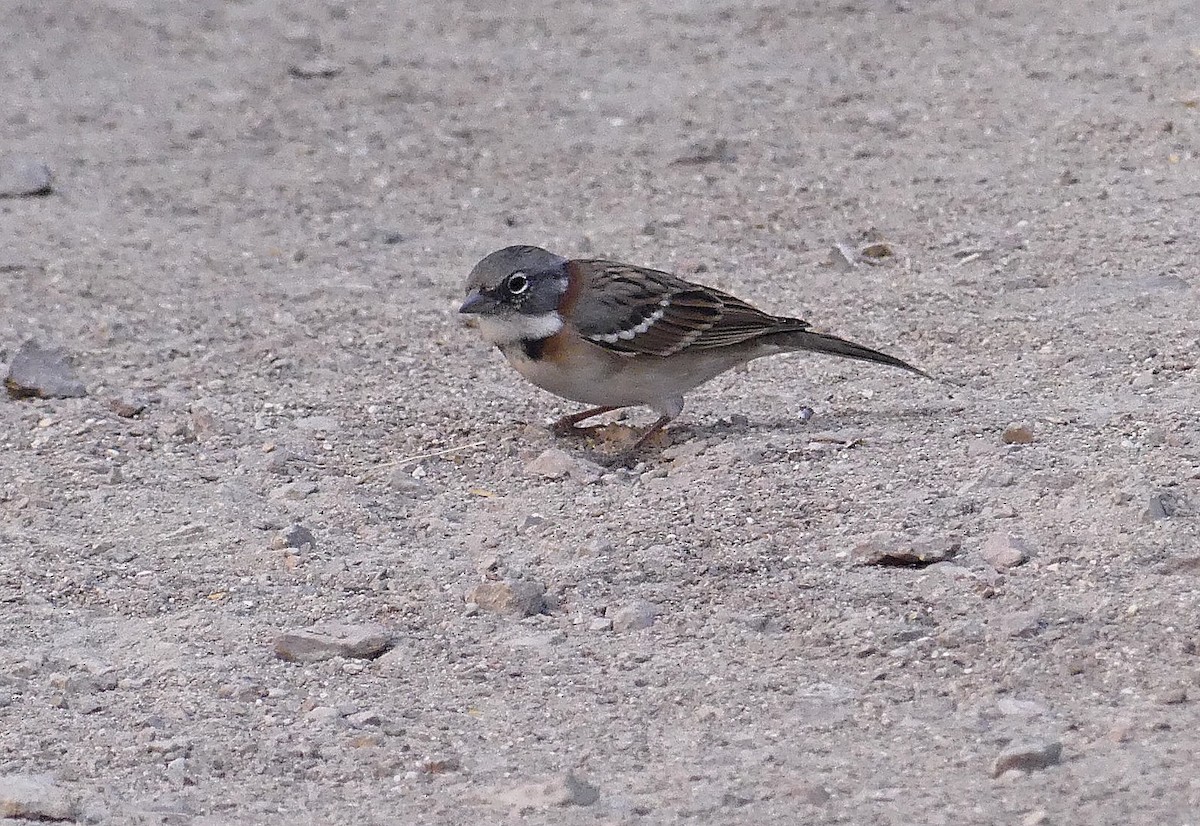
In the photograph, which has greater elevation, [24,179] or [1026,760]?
[1026,760]

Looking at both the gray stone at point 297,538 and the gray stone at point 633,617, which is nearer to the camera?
the gray stone at point 633,617

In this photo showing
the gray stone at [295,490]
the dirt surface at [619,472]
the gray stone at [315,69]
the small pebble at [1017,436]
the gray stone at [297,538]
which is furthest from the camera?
the gray stone at [315,69]

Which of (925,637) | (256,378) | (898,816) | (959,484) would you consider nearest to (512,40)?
(256,378)

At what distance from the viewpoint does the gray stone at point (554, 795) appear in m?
4.05

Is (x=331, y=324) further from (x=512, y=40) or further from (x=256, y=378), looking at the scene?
(x=512, y=40)

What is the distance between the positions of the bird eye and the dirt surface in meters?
0.55

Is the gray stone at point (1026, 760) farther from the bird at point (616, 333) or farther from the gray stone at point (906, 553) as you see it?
the bird at point (616, 333)

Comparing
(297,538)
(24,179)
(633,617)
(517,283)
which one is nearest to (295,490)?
(297,538)

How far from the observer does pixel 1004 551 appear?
507 centimetres

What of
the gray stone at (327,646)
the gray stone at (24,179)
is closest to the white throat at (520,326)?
the gray stone at (327,646)

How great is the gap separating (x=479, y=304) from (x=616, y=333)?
486 millimetres

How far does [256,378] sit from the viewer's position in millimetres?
7344

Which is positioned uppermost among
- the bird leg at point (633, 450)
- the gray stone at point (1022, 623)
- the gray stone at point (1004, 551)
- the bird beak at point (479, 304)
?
the gray stone at point (1022, 623)

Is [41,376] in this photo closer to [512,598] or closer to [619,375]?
[619,375]
